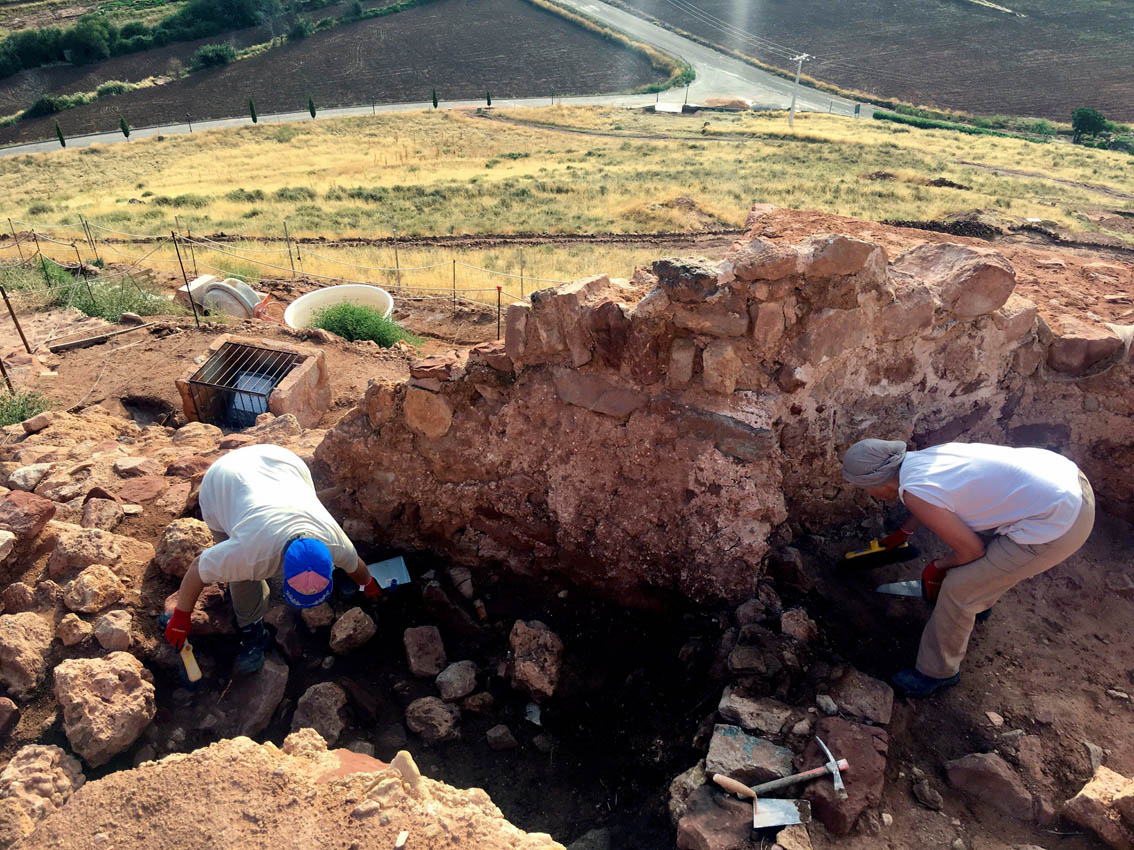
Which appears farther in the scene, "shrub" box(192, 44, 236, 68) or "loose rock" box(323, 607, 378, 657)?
"shrub" box(192, 44, 236, 68)

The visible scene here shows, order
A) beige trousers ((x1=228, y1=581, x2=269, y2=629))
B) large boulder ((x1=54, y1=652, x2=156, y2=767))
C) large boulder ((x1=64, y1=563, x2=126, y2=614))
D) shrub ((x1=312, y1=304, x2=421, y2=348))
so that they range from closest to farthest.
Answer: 1. large boulder ((x1=54, y1=652, x2=156, y2=767))
2. large boulder ((x1=64, y1=563, x2=126, y2=614))
3. beige trousers ((x1=228, y1=581, x2=269, y2=629))
4. shrub ((x1=312, y1=304, x2=421, y2=348))

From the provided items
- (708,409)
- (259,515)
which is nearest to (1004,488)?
(708,409)

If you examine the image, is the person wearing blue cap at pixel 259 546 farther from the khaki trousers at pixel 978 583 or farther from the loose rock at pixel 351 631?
the khaki trousers at pixel 978 583

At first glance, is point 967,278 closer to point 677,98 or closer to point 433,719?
point 433,719

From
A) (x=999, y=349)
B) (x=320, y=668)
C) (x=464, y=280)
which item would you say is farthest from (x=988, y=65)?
(x=320, y=668)

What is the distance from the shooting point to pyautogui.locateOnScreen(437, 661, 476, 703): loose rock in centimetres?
474

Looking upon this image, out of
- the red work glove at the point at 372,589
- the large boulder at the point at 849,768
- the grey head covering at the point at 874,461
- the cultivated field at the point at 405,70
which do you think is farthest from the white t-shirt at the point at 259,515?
the cultivated field at the point at 405,70

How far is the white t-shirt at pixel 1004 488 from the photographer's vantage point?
148 inches

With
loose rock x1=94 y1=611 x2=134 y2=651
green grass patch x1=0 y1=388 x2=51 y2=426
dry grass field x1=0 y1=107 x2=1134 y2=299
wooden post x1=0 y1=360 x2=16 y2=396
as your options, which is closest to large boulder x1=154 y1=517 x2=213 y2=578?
loose rock x1=94 y1=611 x2=134 y2=651

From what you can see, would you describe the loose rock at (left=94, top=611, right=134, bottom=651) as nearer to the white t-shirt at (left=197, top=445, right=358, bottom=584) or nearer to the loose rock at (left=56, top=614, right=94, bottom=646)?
the loose rock at (left=56, top=614, right=94, bottom=646)

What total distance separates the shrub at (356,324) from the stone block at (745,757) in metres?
8.96

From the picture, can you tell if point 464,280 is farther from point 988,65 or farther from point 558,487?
point 988,65

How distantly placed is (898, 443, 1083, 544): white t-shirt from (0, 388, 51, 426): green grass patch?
27.7 ft

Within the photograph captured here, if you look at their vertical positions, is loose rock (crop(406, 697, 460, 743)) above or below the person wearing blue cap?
below
